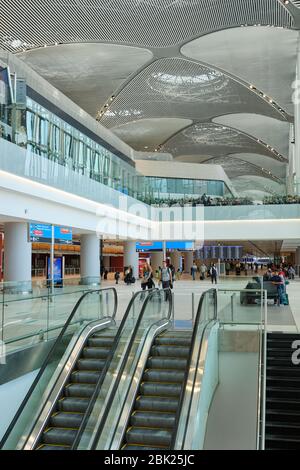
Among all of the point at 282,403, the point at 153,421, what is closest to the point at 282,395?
the point at 282,403

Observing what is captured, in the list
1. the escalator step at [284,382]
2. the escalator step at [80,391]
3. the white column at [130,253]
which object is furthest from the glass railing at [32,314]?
the white column at [130,253]

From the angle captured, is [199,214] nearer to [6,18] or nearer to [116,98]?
[116,98]

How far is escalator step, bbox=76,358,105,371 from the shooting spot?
30.2 feet

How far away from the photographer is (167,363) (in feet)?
30.5

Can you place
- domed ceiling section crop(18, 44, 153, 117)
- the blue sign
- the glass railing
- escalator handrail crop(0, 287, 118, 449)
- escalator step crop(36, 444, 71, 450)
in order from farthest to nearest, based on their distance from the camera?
the blue sign, domed ceiling section crop(18, 44, 153, 117), the glass railing, escalator step crop(36, 444, 71, 450), escalator handrail crop(0, 287, 118, 449)

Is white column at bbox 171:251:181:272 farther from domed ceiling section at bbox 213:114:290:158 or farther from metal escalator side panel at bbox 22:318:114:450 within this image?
metal escalator side panel at bbox 22:318:114:450

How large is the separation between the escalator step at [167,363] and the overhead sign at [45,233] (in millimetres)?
9989

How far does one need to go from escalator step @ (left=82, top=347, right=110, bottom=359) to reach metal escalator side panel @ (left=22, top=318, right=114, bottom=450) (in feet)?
0.39

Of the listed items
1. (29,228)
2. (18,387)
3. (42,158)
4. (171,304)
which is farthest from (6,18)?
(18,387)

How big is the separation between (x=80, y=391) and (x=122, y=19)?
19778mm

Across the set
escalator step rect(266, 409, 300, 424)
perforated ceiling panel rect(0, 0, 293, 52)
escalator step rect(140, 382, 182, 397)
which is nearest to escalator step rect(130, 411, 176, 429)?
escalator step rect(140, 382, 182, 397)

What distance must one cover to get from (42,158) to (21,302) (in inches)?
397

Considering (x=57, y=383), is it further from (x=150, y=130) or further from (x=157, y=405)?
(x=150, y=130)

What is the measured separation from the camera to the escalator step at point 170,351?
9.55 meters
